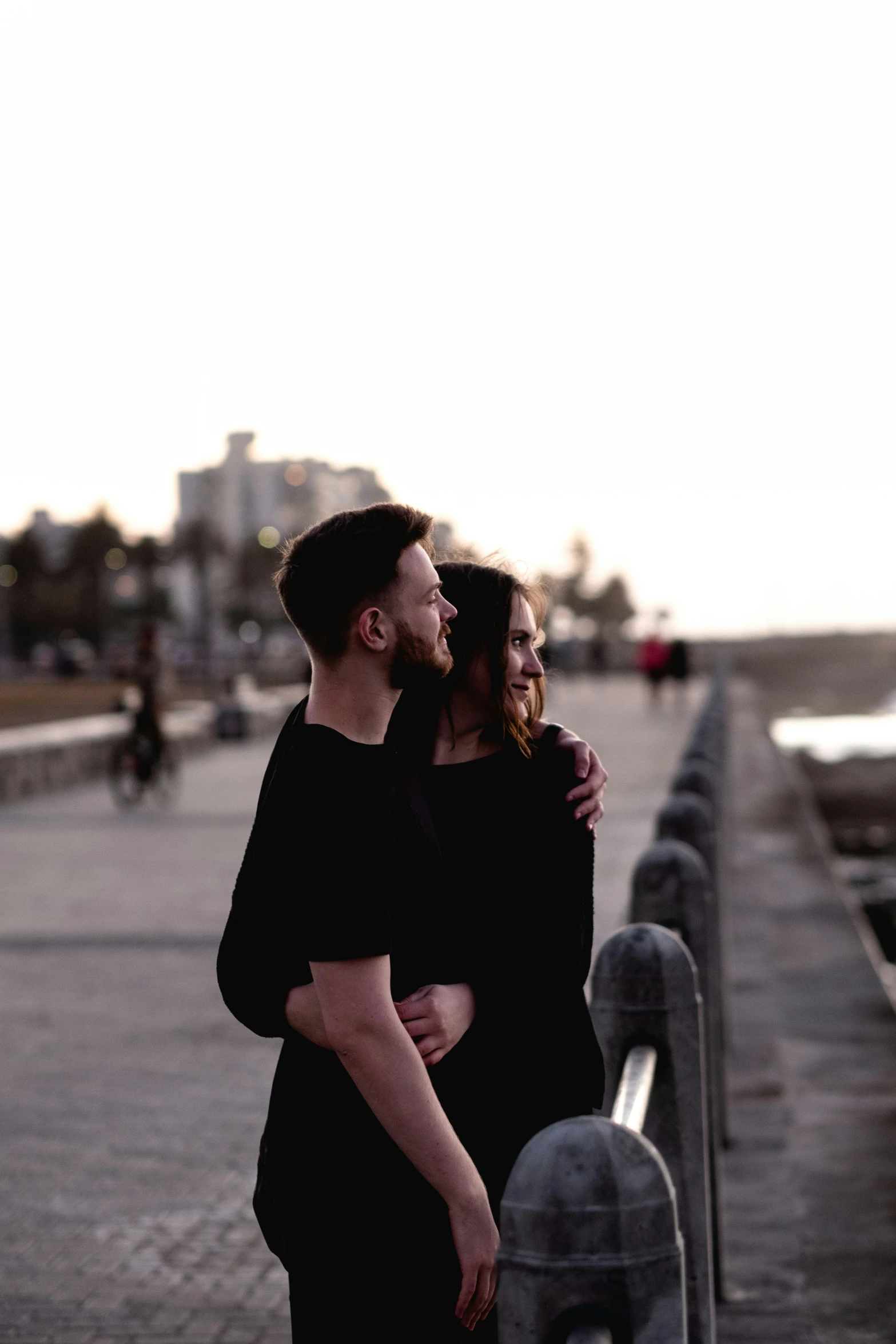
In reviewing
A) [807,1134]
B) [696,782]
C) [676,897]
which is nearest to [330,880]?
[676,897]

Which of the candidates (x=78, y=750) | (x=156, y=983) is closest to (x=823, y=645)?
(x=78, y=750)

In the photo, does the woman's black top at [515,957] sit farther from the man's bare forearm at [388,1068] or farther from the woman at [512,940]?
the man's bare forearm at [388,1068]

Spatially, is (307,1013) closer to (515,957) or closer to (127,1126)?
(515,957)

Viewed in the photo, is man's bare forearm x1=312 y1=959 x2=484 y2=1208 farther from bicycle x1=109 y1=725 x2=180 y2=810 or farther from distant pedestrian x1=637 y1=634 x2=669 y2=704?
distant pedestrian x1=637 y1=634 x2=669 y2=704

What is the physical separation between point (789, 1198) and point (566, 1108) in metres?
3.23

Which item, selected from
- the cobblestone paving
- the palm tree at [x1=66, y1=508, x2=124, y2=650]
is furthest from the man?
the palm tree at [x1=66, y1=508, x2=124, y2=650]

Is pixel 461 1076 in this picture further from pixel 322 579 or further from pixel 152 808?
pixel 152 808

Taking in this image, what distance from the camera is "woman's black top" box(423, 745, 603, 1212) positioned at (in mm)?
2254

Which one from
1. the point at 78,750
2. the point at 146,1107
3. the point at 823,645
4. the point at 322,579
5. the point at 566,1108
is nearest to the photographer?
the point at 322,579

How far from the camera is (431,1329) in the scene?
7.18 ft

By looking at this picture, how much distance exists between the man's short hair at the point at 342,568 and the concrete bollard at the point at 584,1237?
681 mm

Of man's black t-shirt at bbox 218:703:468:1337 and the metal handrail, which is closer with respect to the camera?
man's black t-shirt at bbox 218:703:468:1337

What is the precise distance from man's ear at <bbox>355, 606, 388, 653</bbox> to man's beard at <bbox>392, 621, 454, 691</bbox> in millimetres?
20

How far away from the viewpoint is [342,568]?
2123 millimetres
